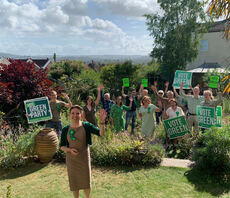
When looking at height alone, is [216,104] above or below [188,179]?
above

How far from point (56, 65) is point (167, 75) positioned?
10.6 metres

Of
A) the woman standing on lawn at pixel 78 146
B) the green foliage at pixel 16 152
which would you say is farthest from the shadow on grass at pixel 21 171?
the woman standing on lawn at pixel 78 146

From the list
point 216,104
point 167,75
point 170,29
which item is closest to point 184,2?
point 170,29

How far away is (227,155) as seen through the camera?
4.61 meters

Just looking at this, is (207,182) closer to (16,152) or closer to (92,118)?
(92,118)

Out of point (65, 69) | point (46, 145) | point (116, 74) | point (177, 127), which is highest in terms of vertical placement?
point (65, 69)

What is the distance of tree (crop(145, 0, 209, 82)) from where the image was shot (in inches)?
834

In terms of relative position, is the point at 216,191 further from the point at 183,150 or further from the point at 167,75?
the point at 167,75

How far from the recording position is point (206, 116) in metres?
6.36

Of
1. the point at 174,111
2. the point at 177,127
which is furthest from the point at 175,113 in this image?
the point at 177,127

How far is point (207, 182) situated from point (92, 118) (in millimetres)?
3716

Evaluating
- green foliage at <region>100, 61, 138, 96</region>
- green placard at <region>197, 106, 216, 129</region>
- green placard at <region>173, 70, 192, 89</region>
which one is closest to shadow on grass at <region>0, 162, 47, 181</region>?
green placard at <region>197, 106, 216, 129</region>

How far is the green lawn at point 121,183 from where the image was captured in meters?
4.30

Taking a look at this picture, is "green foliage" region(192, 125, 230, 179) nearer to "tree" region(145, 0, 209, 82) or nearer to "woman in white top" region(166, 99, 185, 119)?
"woman in white top" region(166, 99, 185, 119)
